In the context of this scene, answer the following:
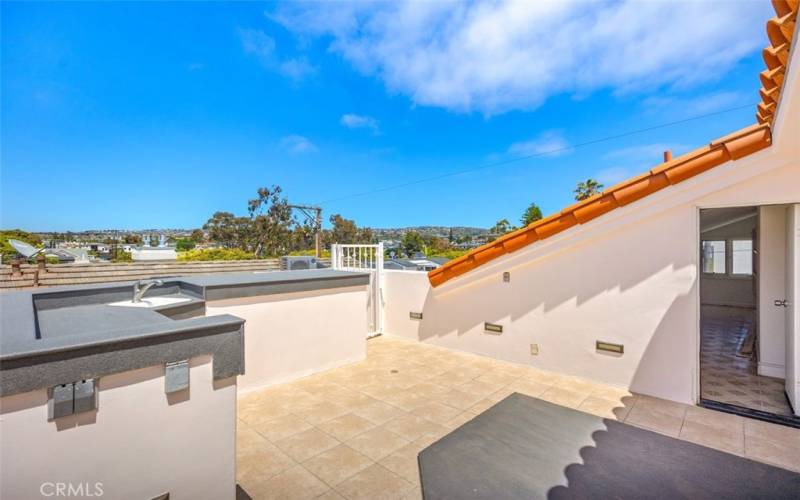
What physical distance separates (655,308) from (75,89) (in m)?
16.2

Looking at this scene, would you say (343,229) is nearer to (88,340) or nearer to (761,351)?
(761,351)

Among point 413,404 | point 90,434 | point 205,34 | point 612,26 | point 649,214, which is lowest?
point 413,404

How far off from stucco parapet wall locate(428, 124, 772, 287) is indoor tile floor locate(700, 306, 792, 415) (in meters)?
2.68

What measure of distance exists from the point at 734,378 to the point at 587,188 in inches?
1004

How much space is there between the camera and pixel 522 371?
201 inches

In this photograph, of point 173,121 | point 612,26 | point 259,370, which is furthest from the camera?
point 173,121

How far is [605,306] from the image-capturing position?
457 centimetres

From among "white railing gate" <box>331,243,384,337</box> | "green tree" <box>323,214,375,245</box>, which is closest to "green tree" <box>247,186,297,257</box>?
"green tree" <box>323,214,375,245</box>

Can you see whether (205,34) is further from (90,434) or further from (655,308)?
(655,308)

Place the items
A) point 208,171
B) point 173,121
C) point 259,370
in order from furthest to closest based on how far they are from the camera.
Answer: point 208,171, point 173,121, point 259,370

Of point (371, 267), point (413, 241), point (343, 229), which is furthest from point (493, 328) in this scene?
point (413, 241)

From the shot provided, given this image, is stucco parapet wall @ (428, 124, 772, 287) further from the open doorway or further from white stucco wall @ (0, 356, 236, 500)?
white stucco wall @ (0, 356, 236, 500)

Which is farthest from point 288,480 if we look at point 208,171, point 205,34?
point 208,171

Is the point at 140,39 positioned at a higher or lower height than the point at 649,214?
higher
